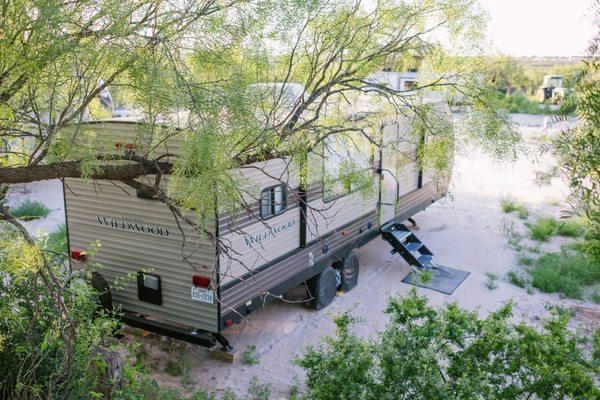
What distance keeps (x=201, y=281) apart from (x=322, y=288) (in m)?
2.59

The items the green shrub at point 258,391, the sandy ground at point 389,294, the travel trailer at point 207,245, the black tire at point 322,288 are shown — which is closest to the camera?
the green shrub at point 258,391

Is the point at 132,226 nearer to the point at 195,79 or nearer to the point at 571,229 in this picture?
the point at 195,79

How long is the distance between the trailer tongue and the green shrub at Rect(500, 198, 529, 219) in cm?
441

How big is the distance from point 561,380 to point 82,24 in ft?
14.2

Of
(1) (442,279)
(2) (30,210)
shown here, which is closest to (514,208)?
(1) (442,279)

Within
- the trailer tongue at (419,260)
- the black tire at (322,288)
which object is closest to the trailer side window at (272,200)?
the black tire at (322,288)

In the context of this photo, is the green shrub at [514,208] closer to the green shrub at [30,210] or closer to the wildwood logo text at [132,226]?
the wildwood logo text at [132,226]

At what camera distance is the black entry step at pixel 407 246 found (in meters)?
9.75

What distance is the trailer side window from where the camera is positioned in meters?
6.64

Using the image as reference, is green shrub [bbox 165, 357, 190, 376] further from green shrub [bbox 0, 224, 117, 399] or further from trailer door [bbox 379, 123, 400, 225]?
trailer door [bbox 379, 123, 400, 225]

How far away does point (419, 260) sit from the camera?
9961mm

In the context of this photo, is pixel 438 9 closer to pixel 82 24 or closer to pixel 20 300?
pixel 82 24

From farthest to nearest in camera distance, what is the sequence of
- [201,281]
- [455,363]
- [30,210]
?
[30,210], [201,281], [455,363]

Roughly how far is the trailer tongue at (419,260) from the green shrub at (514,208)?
14.5 feet
